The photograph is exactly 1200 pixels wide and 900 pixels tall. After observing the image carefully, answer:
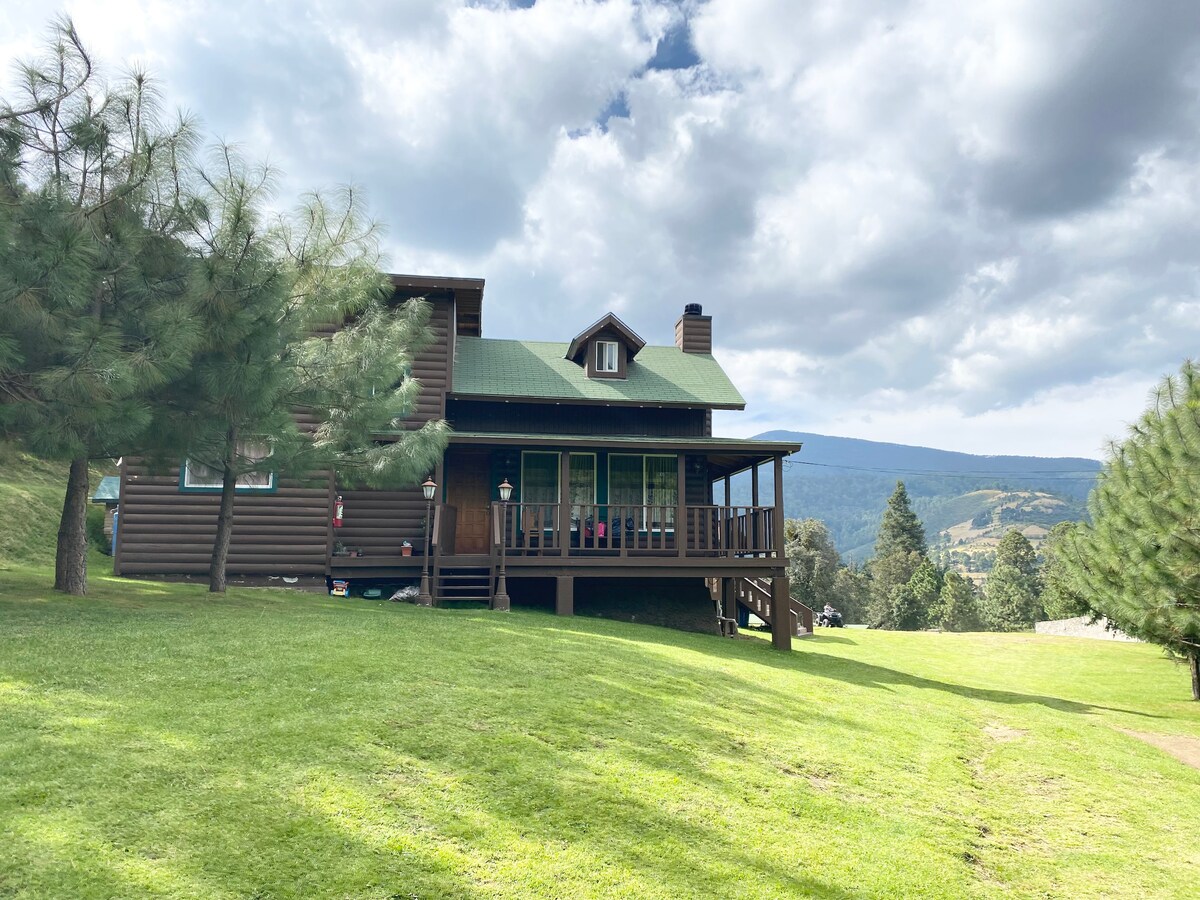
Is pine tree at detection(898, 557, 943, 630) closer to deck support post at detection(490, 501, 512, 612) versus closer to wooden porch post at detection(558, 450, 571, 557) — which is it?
wooden porch post at detection(558, 450, 571, 557)

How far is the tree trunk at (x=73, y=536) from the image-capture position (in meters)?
10.1

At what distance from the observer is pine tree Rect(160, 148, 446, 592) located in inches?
364

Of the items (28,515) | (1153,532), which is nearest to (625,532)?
(1153,532)

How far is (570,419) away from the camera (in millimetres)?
18422

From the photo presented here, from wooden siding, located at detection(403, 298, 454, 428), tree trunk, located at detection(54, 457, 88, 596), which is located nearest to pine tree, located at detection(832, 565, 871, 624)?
wooden siding, located at detection(403, 298, 454, 428)

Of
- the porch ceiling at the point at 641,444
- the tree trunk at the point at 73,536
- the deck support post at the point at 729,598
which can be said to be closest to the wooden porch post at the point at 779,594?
the porch ceiling at the point at 641,444

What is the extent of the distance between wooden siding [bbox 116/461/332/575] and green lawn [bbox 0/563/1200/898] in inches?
180

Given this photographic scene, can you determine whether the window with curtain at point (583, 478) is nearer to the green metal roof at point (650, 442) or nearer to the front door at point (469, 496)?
the front door at point (469, 496)

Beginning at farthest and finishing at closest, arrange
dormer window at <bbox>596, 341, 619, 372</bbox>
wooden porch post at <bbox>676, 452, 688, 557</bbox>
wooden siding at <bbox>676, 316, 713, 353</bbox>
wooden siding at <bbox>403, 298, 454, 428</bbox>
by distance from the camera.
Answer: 1. wooden siding at <bbox>676, 316, 713, 353</bbox>
2. dormer window at <bbox>596, 341, 619, 372</bbox>
3. wooden siding at <bbox>403, 298, 454, 428</bbox>
4. wooden porch post at <bbox>676, 452, 688, 557</bbox>

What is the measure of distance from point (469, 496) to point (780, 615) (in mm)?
7396

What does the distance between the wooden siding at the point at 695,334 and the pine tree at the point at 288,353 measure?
9.85 m

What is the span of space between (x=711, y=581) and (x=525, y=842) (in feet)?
45.6

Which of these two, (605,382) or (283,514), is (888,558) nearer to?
(605,382)

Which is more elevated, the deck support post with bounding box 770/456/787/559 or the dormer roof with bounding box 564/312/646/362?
the dormer roof with bounding box 564/312/646/362
